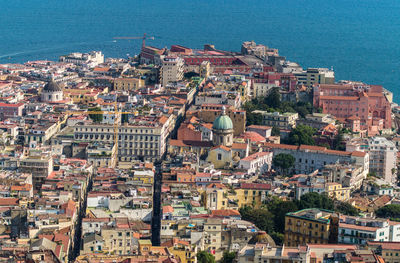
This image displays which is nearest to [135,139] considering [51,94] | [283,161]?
[283,161]

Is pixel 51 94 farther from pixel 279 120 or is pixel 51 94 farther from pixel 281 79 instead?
pixel 281 79

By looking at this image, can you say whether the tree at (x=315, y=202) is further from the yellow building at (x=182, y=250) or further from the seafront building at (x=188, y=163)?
the yellow building at (x=182, y=250)

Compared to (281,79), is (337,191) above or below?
below

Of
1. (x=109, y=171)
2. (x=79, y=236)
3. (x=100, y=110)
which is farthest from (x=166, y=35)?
(x=79, y=236)

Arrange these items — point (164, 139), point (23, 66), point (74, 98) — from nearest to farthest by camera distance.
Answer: point (164, 139)
point (74, 98)
point (23, 66)

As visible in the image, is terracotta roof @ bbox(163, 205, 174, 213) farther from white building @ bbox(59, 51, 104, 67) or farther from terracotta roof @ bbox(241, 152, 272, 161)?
white building @ bbox(59, 51, 104, 67)

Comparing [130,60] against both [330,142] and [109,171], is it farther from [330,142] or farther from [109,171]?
[109,171]

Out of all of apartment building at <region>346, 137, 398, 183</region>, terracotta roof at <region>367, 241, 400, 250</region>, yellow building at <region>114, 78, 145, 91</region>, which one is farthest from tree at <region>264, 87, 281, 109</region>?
terracotta roof at <region>367, 241, 400, 250</region>
